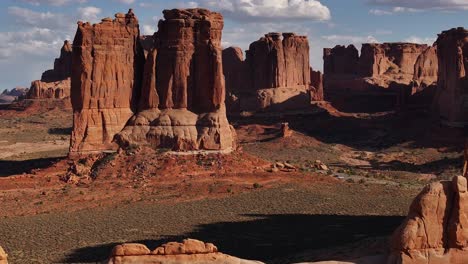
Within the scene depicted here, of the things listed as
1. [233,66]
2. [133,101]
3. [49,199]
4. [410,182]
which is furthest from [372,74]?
[49,199]

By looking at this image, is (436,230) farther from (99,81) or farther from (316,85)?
(316,85)

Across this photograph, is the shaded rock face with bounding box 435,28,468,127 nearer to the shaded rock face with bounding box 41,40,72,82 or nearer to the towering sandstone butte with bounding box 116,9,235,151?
the towering sandstone butte with bounding box 116,9,235,151

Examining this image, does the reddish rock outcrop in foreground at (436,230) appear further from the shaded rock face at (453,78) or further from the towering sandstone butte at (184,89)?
the shaded rock face at (453,78)

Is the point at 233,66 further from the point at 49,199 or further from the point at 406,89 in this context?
the point at 49,199

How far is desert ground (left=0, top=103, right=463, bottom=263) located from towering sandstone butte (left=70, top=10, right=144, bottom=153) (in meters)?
1.91

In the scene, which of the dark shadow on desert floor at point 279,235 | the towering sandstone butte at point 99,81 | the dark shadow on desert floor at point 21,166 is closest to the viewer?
the dark shadow on desert floor at point 279,235

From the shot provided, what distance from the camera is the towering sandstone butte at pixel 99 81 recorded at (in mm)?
50125

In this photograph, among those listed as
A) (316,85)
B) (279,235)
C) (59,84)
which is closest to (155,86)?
(279,235)

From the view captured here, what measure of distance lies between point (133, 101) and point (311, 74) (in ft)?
189

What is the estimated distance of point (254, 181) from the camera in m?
47.4

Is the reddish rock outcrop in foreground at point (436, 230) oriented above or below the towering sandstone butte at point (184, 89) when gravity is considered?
below

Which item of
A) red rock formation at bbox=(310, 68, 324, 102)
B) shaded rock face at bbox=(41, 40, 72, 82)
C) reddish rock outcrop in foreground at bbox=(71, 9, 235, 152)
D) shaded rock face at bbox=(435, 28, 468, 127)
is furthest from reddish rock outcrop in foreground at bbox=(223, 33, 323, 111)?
reddish rock outcrop in foreground at bbox=(71, 9, 235, 152)

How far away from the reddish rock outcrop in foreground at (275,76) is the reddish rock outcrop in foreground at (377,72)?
15.3 m

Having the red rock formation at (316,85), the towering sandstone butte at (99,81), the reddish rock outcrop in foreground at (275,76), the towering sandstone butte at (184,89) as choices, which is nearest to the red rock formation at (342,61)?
the red rock formation at (316,85)
